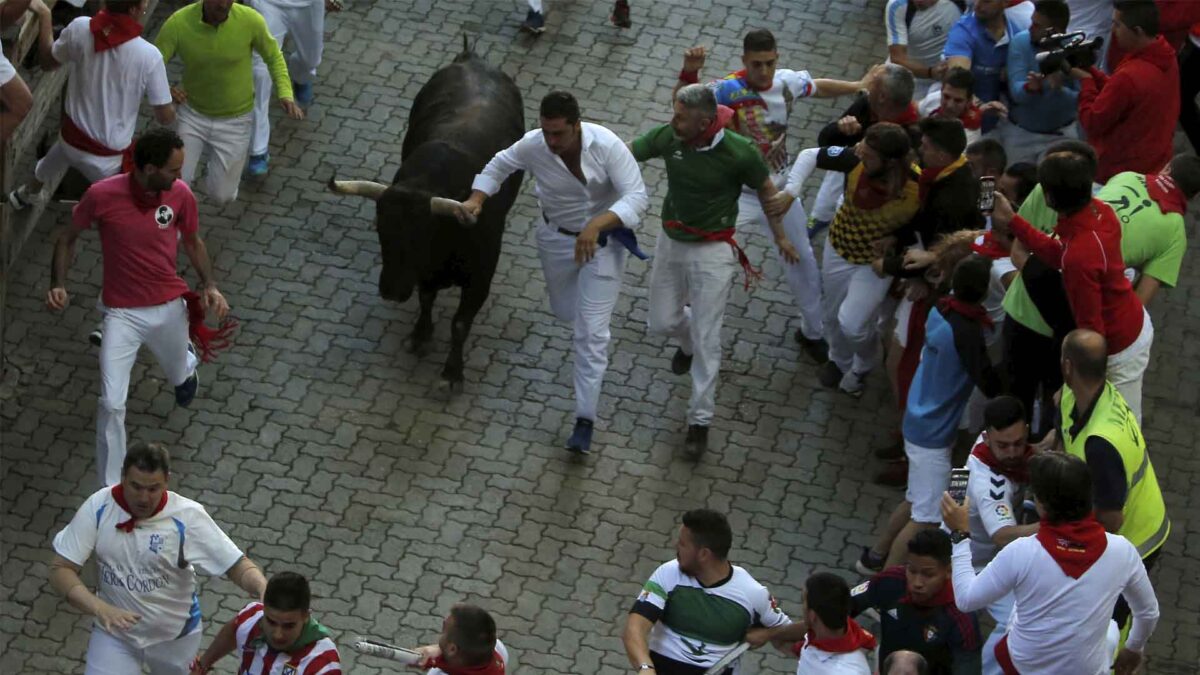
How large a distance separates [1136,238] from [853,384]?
2.31 m

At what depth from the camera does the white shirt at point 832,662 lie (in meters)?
8.38

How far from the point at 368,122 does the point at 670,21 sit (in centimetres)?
274

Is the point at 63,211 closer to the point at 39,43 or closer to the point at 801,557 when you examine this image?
the point at 39,43

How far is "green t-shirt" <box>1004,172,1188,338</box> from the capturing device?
1073cm

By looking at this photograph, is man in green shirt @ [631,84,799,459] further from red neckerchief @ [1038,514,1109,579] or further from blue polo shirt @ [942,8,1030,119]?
red neckerchief @ [1038,514,1109,579]

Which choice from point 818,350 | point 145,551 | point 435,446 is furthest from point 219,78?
point 145,551

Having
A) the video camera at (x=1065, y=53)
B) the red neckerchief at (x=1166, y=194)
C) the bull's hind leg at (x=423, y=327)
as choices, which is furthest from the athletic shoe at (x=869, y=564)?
the video camera at (x=1065, y=53)

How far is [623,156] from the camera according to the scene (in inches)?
449

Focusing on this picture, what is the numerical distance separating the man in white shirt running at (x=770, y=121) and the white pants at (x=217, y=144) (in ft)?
9.63

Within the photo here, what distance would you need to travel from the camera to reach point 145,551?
8.94 metres

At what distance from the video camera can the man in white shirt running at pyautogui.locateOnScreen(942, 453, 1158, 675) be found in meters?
4.42

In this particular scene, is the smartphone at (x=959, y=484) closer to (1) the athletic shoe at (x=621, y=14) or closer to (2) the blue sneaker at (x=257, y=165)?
(2) the blue sneaker at (x=257, y=165)

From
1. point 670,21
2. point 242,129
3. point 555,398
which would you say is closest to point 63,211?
point 242,129

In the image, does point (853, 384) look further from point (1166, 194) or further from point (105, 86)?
point (105, 86)
